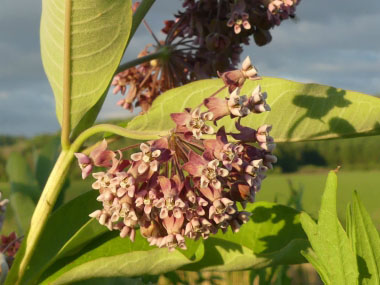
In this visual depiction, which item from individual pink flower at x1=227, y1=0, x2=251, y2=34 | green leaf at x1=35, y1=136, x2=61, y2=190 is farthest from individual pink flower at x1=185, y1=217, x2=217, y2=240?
green leaf at x1=35, y1=136, x2=61, y2=190

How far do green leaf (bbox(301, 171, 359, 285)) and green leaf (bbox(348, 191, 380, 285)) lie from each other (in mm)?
18

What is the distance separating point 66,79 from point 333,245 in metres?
0.51

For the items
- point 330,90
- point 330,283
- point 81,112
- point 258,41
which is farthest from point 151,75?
point 330,283

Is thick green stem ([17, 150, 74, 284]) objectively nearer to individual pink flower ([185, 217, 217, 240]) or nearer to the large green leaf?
the large green leaf

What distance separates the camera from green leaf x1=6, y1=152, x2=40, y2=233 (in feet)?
4.66

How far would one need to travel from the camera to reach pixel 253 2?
3.90ft

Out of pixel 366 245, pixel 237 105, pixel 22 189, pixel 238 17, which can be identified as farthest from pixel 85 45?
pixel 22 189

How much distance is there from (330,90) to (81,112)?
0.41 meters

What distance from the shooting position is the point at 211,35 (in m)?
1.19

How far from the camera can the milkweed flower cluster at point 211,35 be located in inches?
46.3

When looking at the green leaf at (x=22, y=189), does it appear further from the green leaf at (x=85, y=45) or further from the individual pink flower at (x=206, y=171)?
the individual pink flower at (x=206, y=171)

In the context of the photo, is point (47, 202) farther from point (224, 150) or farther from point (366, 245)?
point (366, 245)

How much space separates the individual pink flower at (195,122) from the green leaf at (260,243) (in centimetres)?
19

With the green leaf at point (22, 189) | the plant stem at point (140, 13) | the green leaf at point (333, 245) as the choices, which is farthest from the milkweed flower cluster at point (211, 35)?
the green leaf at point (333, 245)
